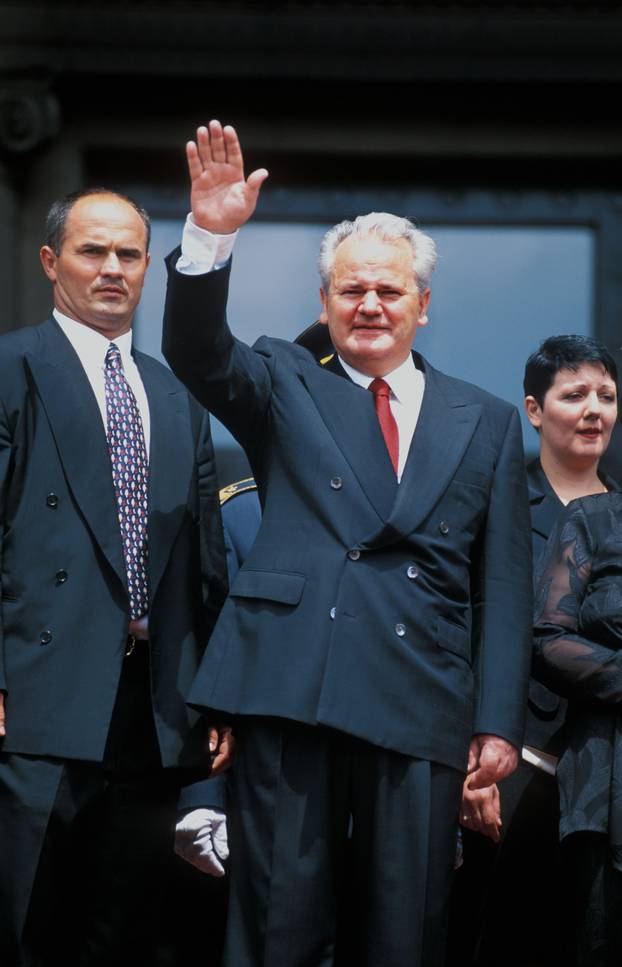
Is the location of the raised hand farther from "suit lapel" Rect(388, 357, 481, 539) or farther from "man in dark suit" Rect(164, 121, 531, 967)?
"suit lapel" Rect(388, 357, 481, 539)

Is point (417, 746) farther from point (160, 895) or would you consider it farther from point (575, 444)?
point (575, 444)

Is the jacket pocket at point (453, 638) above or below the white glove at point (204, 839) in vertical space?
above

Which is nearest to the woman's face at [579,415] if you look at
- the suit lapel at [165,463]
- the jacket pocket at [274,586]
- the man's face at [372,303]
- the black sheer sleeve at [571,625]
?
the black sheer sleeve at [571,625]

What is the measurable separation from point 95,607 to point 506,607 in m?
0.80

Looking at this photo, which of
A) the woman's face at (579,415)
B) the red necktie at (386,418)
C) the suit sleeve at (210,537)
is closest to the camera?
the red necktie at (386,418)

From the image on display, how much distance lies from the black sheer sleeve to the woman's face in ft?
1.55

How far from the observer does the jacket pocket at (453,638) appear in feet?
11.9

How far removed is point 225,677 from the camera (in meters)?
3.57

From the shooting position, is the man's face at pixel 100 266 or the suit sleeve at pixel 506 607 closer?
the suit sleeve at pixel 506 607

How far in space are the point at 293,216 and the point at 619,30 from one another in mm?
1116

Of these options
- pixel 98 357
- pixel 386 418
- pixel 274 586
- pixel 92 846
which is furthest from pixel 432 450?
pixel 92 846

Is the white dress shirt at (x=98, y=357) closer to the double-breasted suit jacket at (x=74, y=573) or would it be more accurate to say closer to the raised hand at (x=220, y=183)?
the double-breasted suit jacket at (x=74, y=573)

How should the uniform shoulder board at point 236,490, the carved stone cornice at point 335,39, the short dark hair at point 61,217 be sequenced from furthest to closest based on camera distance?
the carved stone cornice at point 335,39
the uniform shoulder board at point 236,490
the short dark hair at point 61,217

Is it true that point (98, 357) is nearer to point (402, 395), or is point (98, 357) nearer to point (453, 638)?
point (402, 395)
